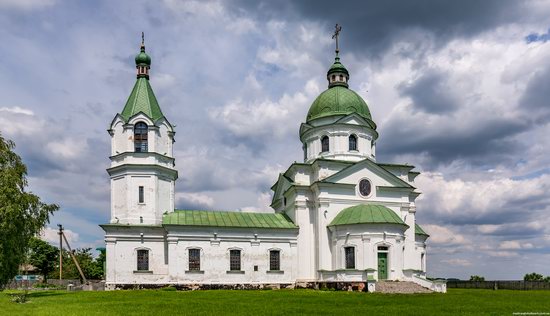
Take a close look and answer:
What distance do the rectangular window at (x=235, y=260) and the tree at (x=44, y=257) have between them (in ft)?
124

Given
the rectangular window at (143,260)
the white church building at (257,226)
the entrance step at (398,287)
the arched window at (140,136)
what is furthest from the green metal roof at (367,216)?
the arched window at (140,136)

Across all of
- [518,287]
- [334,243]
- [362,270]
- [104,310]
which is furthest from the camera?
[518,287]

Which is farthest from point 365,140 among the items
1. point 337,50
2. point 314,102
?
point 337,50

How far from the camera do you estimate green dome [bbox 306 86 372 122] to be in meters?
44.1

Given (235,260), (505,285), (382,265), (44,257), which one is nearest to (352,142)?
(382,265)

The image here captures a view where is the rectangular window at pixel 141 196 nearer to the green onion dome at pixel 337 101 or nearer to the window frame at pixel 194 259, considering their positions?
the window frame at pixel 194 259

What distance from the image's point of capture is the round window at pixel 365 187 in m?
40.5

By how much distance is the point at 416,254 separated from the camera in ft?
139

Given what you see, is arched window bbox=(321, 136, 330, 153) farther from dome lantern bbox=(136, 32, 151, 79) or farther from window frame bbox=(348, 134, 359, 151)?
dome lantern bbox=(136, 32, 151, 79)

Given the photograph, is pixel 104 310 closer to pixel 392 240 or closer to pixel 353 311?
pixel 353 311

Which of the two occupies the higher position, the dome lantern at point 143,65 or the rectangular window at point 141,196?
the dome lantern at point 143,65

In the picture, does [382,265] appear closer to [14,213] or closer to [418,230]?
[418,230]

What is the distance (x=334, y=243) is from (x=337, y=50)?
1930 cm

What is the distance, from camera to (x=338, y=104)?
1741 inches
